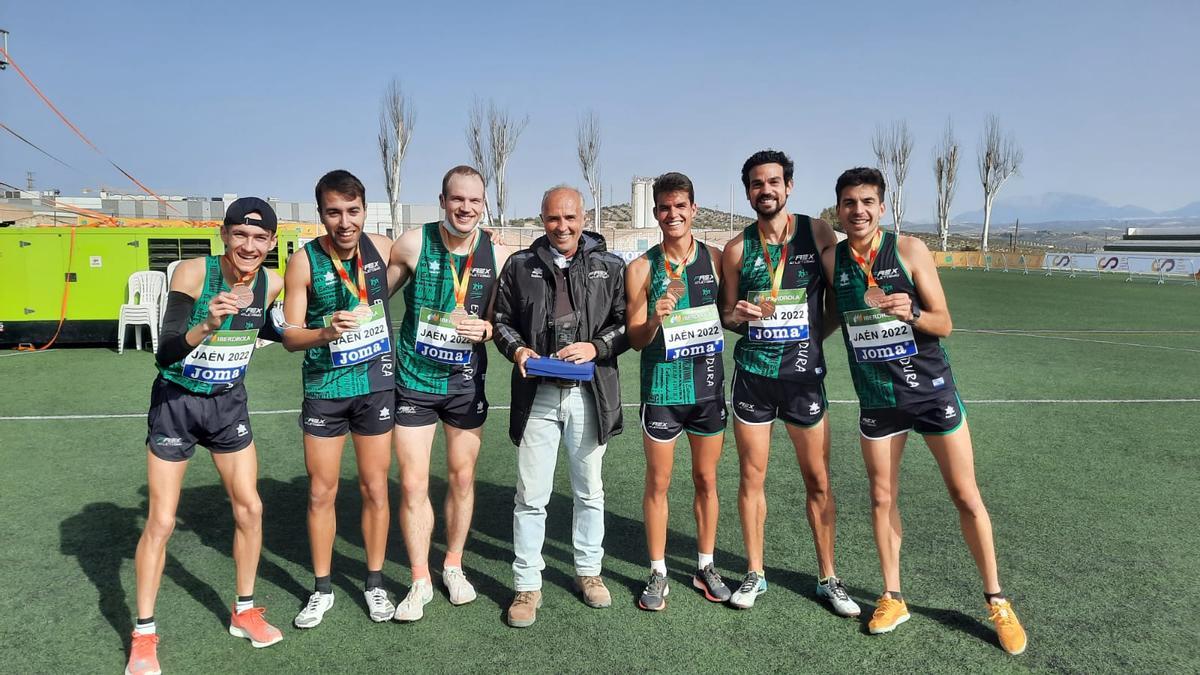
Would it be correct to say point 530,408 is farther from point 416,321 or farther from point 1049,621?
point 1049,621

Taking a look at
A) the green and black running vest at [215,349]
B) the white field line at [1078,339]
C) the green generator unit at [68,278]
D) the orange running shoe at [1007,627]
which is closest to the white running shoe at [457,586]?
the green and black running vest at [215,349]

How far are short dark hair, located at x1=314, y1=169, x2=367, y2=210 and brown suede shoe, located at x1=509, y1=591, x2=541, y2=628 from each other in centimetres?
191

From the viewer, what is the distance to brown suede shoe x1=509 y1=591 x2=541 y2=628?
3398 mm

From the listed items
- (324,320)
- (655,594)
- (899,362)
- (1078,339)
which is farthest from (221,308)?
(1078,339)

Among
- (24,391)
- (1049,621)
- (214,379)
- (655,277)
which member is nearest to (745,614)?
(1049,621)

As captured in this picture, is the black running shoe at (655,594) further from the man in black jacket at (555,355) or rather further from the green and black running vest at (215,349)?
the green and black running vest at (215,349)

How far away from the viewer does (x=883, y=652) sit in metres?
3.18

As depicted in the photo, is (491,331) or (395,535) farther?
(395,535)

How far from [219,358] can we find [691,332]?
6.70ft

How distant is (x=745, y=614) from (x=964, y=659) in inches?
35.9

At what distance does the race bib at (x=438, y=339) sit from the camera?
3492 millimetres

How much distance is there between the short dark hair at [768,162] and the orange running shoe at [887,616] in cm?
196

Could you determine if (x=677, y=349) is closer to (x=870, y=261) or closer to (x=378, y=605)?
(x=870, y=261)

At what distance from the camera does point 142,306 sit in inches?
438
